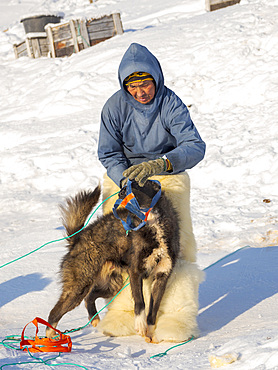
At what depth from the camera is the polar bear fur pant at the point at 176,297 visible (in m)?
2.85

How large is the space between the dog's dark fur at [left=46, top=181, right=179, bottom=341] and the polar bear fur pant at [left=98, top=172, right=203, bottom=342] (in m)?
0.12

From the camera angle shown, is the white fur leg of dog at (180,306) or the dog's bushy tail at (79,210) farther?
the dog's bushy tail at (79,210)

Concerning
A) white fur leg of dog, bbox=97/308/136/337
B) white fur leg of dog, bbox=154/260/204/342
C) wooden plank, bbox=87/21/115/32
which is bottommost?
white fur leg of dog, bbox=97/308/136/337

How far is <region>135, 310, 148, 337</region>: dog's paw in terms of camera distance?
9.07 feet

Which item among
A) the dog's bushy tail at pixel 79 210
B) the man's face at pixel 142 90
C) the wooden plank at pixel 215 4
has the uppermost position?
the man's face at pixel 142 90

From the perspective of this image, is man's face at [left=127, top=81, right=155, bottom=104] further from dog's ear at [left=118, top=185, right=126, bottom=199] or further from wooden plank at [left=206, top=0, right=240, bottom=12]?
wooden plank at [left=206, top=0, right=240, bottom=12]

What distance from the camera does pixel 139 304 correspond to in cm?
277

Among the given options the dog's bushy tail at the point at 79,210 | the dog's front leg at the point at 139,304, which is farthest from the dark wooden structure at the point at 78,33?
the dog's front leg at the point at 139,304

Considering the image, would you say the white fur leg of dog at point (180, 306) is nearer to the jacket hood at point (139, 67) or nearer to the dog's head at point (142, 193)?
the dog's head at point (142, 193)

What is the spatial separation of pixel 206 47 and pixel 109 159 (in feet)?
24.7

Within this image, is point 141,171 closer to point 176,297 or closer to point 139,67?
point 139,67

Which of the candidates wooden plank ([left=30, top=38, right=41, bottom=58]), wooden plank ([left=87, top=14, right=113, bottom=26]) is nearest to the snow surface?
wooden plank ([left=30, top=38, right=41, bottom=58])

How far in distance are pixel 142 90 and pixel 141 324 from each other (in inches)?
53.5

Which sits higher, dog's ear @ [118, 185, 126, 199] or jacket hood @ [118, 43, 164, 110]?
jacket hood @ [118, 43, 164, 110]
